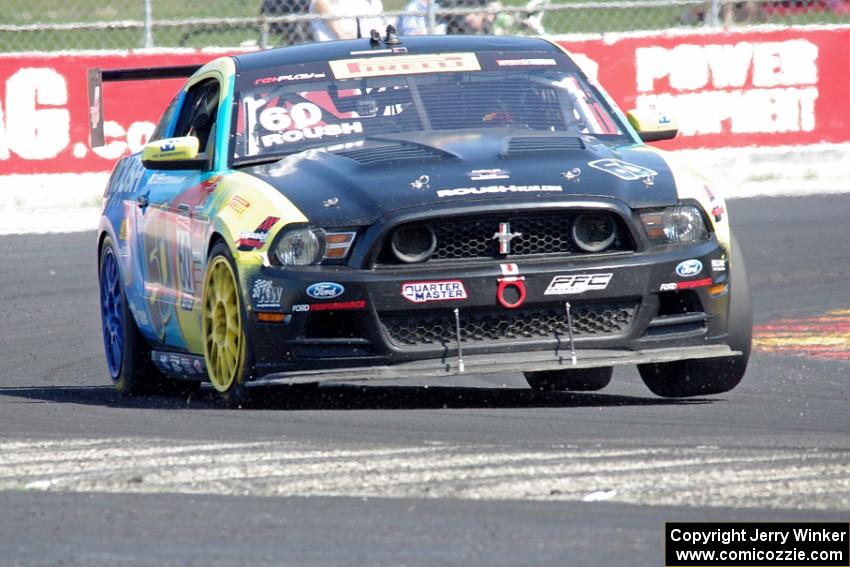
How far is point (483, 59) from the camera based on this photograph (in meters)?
8.62

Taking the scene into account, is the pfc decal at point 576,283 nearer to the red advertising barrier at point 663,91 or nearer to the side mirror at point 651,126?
the side mirror at point 651,126

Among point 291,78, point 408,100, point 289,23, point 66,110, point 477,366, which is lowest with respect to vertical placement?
point 66,110

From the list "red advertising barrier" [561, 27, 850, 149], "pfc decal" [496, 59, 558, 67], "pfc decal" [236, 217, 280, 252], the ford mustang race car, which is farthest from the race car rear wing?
"red advertising barrier" [561, 27, 850, 149]

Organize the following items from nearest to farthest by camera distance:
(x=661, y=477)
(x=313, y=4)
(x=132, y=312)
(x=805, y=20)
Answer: (x=661, y=477), (x=132, y=312), (x=313, y=4), (x=805, y=20)

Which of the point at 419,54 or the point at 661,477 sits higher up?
the point at 419,54

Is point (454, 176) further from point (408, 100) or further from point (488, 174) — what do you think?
point (408, 100)

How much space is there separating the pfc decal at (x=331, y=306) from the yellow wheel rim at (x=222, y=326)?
0.30m

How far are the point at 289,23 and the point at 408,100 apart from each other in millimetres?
9018

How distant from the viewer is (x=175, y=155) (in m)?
8.13

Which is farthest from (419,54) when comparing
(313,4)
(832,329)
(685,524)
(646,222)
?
(313,4)

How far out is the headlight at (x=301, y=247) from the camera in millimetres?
7168

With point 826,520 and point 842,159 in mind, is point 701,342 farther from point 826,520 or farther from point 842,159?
point 842,159

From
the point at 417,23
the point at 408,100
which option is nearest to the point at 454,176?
the point at 408,100

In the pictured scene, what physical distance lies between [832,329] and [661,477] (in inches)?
210
